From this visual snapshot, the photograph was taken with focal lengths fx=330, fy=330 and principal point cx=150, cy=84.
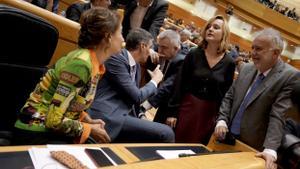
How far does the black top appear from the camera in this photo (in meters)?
1.66

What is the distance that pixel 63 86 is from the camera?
955mm

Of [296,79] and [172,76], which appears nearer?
[296,79]

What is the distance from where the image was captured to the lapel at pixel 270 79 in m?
1.40

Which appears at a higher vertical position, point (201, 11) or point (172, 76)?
point (201, 11)

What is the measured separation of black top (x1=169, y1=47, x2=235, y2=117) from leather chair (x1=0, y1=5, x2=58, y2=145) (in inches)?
34.4

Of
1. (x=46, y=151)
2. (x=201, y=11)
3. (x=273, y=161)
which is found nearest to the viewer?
(x=46, y=151)

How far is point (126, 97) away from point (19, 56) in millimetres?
612

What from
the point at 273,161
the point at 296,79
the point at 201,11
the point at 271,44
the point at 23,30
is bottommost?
the point at 273,161

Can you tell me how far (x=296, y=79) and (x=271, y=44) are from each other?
183 mm

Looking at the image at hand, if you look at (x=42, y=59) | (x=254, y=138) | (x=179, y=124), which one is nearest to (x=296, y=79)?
(x=254, y=138)

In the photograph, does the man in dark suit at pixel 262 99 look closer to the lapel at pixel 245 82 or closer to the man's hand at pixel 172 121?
the lapel at pixel 245 82

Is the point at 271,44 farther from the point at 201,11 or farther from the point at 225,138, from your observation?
the point at 201,11

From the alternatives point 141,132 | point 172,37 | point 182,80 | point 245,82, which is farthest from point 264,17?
point 141,132

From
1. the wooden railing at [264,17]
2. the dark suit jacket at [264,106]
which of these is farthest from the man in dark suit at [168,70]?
the wooden railing at [264,17]
